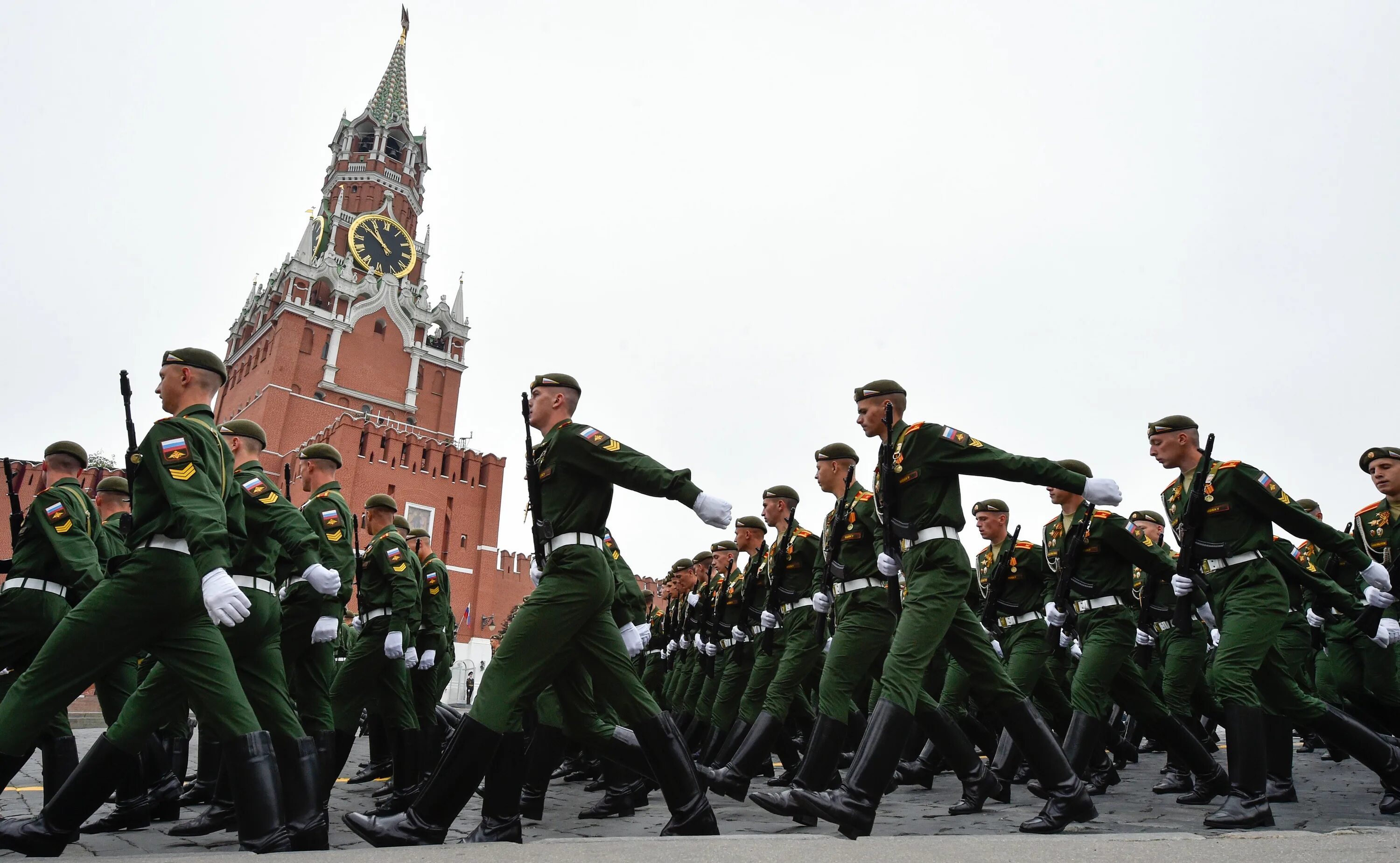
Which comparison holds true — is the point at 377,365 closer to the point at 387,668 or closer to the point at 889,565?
the point at 387,668

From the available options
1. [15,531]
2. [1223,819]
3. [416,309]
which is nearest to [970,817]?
[1223,819]

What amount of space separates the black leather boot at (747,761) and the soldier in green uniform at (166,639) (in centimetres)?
290

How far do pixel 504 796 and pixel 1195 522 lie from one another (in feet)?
12.3

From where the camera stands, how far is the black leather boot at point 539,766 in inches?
208

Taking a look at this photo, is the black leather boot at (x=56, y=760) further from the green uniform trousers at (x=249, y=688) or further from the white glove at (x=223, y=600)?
the white glove at (x=223, y=600)

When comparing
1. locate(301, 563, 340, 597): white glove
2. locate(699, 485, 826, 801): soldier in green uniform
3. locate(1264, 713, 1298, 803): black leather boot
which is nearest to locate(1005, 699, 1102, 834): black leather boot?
locate(1264, 713, 1298, 803): black leather boot

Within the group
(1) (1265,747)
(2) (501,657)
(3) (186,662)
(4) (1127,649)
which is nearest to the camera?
(3) (186,662)

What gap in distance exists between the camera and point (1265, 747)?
442cm

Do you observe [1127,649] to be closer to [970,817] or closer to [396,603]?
[970,817]

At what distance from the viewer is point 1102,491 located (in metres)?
3.99

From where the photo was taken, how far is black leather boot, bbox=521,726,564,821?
528cm

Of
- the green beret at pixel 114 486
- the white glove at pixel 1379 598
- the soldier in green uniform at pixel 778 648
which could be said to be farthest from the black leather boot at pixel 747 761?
the green beret at pixel 114 486

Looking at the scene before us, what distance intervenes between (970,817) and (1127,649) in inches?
56.6

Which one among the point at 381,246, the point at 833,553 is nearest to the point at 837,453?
the point at 833,553
